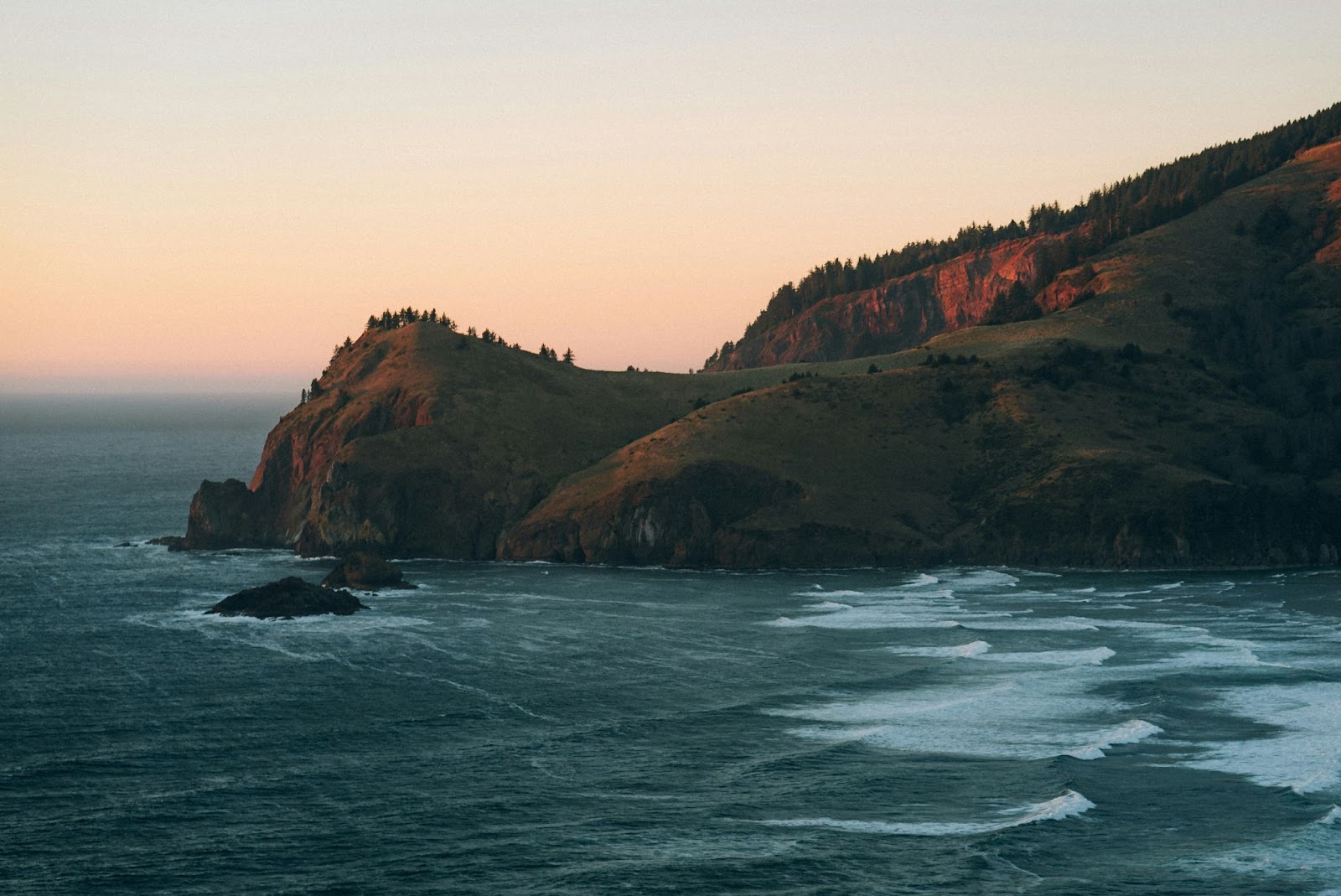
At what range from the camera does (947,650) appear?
353 ft

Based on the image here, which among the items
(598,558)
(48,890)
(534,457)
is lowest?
(48,890)

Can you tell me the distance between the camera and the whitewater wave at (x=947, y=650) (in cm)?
10600

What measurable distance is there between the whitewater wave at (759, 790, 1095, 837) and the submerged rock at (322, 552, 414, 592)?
80.1 metres

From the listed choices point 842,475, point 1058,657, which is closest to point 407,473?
point 842,475

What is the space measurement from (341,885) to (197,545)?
12490 cm

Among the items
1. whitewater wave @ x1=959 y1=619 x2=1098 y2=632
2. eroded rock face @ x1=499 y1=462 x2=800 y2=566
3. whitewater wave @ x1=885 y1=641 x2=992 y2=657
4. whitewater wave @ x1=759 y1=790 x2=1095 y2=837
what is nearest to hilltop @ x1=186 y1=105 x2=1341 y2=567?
eroded rock face @ x1=499 y1=462 x2=800 y2=566

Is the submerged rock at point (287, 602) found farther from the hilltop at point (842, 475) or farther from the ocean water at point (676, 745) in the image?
the hilltop at point (842, 475)

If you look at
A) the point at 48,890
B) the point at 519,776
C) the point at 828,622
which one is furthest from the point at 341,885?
the point at 828,622

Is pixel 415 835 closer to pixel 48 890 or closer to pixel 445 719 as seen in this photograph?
pixel 48 890

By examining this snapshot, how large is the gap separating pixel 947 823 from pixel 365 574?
84.8m

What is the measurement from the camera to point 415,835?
6238 cm

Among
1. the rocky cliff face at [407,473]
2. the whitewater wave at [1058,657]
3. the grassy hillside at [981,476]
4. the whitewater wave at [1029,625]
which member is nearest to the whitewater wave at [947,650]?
the whitewater wave at [1058,657]

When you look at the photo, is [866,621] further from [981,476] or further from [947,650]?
[981,476]

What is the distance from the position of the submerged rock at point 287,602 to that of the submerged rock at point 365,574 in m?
12.5
